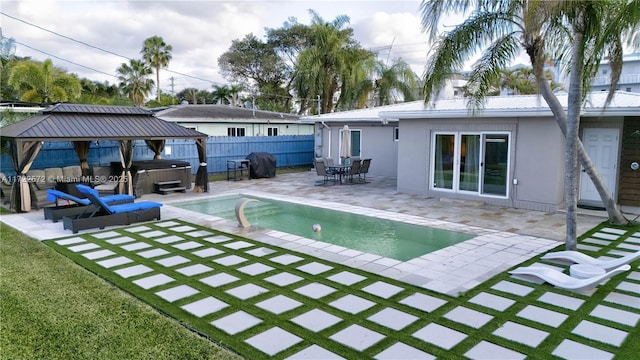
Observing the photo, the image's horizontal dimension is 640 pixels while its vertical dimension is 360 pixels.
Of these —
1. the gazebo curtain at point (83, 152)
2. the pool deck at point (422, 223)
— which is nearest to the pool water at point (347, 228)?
the pool deck at point (422, 223)

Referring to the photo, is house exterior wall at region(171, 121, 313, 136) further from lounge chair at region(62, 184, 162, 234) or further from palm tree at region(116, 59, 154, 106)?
palm tree at region(116, 59, 154, 106)

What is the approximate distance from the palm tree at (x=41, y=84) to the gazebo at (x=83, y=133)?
30.9ft

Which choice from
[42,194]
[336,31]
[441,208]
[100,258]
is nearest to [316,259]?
[100,258]

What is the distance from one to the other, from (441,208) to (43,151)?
11884mm

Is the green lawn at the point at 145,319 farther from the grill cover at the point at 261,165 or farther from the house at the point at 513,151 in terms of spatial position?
the grill cover at the point at 261,165

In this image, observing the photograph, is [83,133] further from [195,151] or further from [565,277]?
[565,277]

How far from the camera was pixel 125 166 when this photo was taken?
12.2 meters

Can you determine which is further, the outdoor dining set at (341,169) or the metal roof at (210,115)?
the metal roof at (210,115)

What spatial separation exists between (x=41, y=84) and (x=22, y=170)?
12.0 meters

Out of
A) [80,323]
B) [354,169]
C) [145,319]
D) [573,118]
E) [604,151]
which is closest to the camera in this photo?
[80,323]

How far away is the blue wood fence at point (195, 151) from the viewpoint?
13.4 meters

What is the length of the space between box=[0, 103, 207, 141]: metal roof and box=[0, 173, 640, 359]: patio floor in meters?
2.06

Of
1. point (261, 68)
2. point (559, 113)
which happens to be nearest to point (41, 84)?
point (559, 113)

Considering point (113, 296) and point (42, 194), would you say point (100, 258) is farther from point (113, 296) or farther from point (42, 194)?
point (42, 194)
